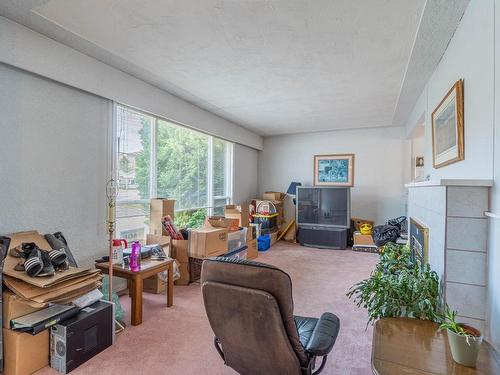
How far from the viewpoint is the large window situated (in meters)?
3.32

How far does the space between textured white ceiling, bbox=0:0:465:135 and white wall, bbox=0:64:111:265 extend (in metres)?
0.50

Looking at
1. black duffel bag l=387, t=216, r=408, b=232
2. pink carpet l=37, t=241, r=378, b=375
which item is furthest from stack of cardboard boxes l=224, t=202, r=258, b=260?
black duffel bag l=387, t=216, r=408, b=232

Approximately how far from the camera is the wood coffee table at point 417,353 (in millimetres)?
1006

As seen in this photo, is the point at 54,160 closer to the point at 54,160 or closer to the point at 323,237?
the point at 54,160

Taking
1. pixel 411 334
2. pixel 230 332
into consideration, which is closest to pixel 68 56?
pixel 230 332

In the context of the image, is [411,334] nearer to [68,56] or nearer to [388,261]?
[388,261]

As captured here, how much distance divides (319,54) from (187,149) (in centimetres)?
256

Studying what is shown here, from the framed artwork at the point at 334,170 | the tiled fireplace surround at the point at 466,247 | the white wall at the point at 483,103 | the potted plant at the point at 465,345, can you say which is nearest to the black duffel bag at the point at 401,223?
the framed artwork at the point at 334,170

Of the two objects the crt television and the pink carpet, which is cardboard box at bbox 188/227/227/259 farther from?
the crt television

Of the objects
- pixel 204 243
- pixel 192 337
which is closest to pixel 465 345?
pixel 192 337

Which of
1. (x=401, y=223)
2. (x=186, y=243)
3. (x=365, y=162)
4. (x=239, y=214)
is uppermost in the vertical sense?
(x=365, y=162)

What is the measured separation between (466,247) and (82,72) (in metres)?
3.31

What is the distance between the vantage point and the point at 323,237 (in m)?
5.59

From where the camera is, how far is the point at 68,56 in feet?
8.20
